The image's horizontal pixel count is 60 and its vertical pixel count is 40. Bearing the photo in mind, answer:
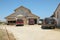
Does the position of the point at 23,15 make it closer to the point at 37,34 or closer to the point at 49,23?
the point at 49,23

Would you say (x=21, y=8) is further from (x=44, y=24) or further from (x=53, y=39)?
(x=53, y=39)

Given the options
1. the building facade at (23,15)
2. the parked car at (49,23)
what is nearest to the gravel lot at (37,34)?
the parked car at (49,23)

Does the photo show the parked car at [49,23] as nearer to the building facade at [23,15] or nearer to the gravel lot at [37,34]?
the gravel lot at [37,34]

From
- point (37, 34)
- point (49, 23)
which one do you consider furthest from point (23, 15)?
point (37, 34)

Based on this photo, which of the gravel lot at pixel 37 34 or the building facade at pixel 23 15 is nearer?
the gravel lot at pixel 37 34

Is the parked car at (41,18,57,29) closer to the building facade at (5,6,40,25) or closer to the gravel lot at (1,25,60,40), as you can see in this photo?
the gravel lot at (1,25,60,40)

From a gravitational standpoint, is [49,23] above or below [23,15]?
below

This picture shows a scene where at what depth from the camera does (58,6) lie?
39.2 metres

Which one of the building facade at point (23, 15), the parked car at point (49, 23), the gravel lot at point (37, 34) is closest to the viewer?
the gravel lot at point (37, 34)

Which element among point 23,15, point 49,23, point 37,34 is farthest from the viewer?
point 23,15

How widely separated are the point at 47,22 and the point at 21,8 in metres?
44.2

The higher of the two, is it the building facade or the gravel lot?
the building facade

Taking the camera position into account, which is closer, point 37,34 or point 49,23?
point 37,34

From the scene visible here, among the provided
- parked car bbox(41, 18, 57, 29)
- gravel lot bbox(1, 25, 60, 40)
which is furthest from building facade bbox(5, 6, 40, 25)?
gravel lot bbox(1, 25, 60, 40)
